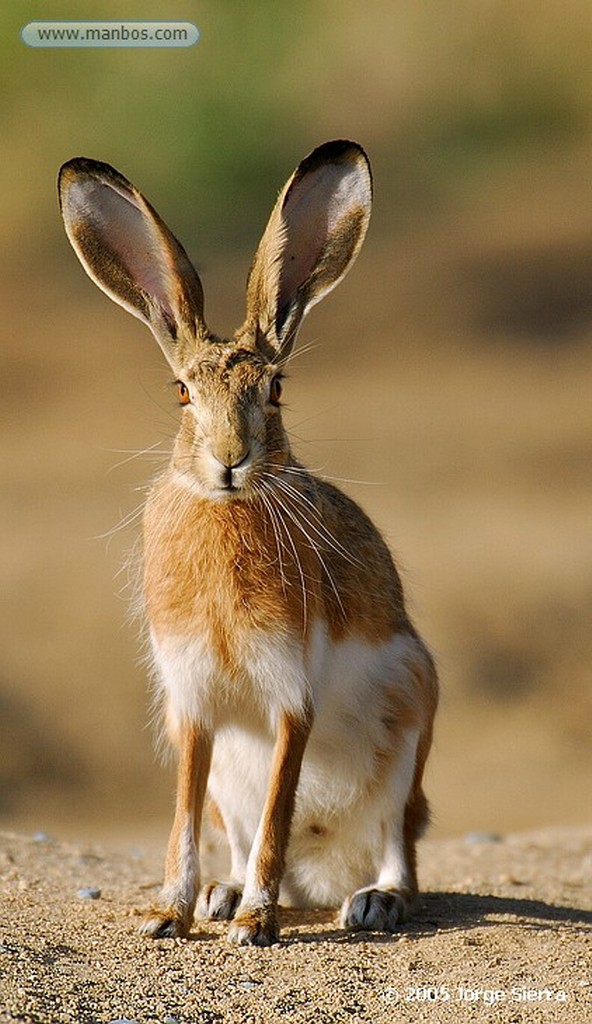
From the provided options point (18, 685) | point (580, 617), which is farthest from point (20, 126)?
point (580, 617)

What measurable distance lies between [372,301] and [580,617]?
8.90m

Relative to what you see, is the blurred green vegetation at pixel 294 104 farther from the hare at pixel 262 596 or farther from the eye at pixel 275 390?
the eye at pixel 275 390

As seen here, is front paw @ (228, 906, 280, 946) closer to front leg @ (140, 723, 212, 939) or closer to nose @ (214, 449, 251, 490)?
front leg @ (140, 723, 212, 939)

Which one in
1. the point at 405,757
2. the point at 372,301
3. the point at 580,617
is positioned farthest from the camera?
the point at 372,301

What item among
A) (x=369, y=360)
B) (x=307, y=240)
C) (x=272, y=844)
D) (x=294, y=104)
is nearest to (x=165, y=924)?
(x=272, y=844)

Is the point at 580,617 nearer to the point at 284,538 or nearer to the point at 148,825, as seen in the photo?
the point at 148,825

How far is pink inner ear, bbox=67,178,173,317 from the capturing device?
4750mm

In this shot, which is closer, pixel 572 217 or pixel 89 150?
pixel 89 150

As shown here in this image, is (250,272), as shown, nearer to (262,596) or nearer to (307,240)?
(307,240)

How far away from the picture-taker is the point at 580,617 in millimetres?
11648

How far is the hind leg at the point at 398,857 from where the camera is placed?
4914 millimetres

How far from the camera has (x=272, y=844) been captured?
181 inches

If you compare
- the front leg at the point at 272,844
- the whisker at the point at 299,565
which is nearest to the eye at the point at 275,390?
the whisker at the point at 299,565

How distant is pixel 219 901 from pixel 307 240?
1942 millimetres
